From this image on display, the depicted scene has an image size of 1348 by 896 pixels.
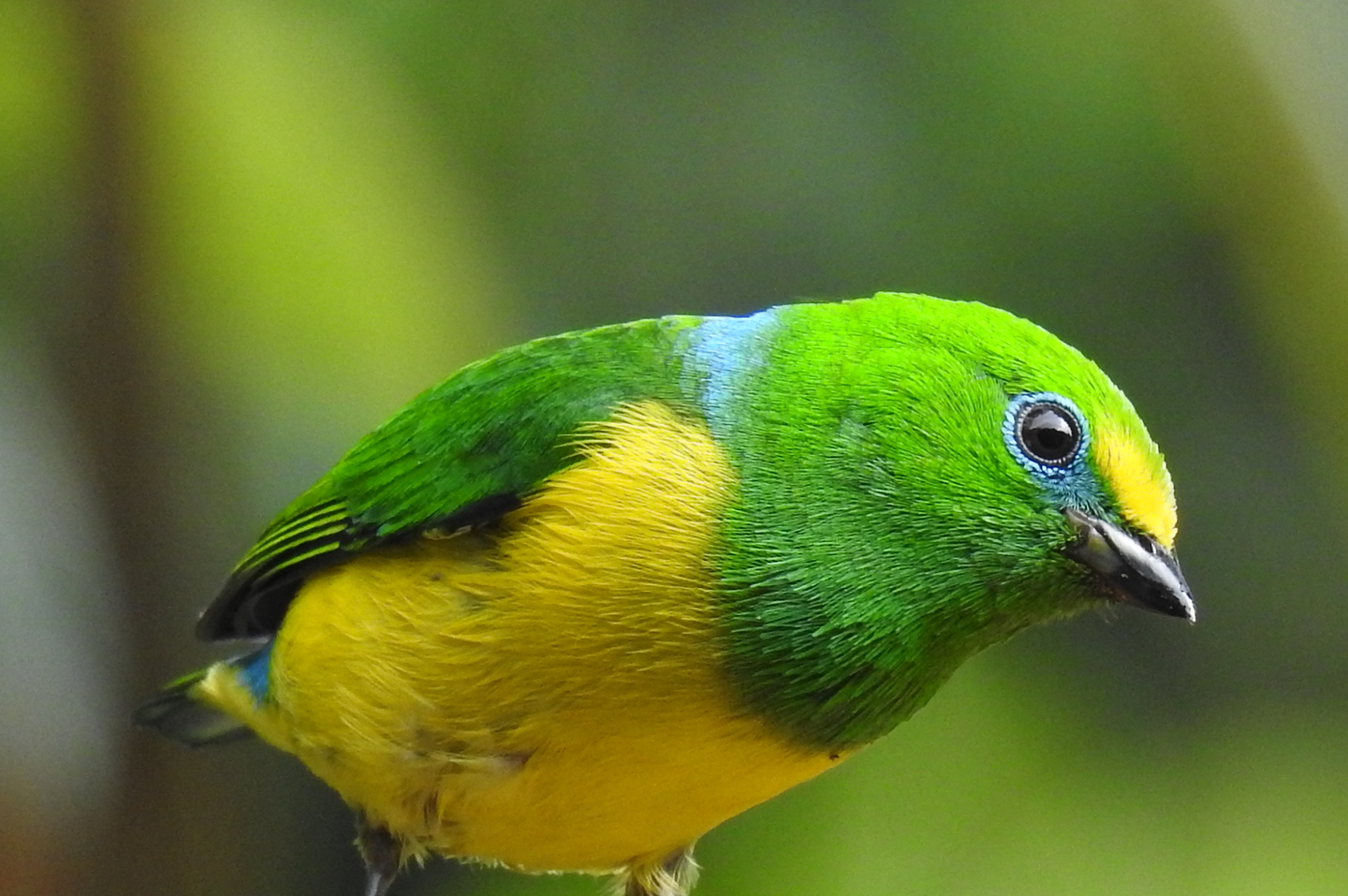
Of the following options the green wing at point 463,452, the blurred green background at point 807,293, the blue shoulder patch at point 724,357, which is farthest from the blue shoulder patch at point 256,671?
the blue shoulder patch at point 724,357

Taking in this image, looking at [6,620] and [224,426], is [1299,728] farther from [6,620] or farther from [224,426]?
[6,620]

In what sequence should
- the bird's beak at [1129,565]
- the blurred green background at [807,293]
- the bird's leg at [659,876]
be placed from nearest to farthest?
the bird's beak at [1129,565] < the bird's leg at [659,876] < the blurred green background at [807,293]

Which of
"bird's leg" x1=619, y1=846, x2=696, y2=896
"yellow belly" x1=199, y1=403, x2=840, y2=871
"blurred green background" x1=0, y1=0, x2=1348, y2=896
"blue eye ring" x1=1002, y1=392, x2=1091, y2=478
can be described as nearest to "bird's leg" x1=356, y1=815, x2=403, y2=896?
"yellow belly" x1=199, y1=403, x2=840, y2=871

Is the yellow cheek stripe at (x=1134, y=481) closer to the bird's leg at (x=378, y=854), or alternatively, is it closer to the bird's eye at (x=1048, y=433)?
the bird's eye at (x=1048, y=433)

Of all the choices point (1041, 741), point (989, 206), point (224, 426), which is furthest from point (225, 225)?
point (1041, 741)

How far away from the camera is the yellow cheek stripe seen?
1.37 meters

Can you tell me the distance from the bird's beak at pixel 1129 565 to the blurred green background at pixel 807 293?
4.70 ft

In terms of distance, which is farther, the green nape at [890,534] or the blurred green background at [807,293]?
the blurred green background at [807,293]

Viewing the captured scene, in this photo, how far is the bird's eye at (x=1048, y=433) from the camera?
4.50 feet

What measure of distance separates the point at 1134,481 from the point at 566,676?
657 millimetres

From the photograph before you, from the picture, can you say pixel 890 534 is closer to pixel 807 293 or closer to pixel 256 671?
pixel 256 671

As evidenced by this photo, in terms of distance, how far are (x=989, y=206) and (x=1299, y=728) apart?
1.34 m

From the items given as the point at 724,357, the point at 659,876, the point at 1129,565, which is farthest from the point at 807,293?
→ the point at 1129,565

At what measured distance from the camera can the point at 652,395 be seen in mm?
1522
